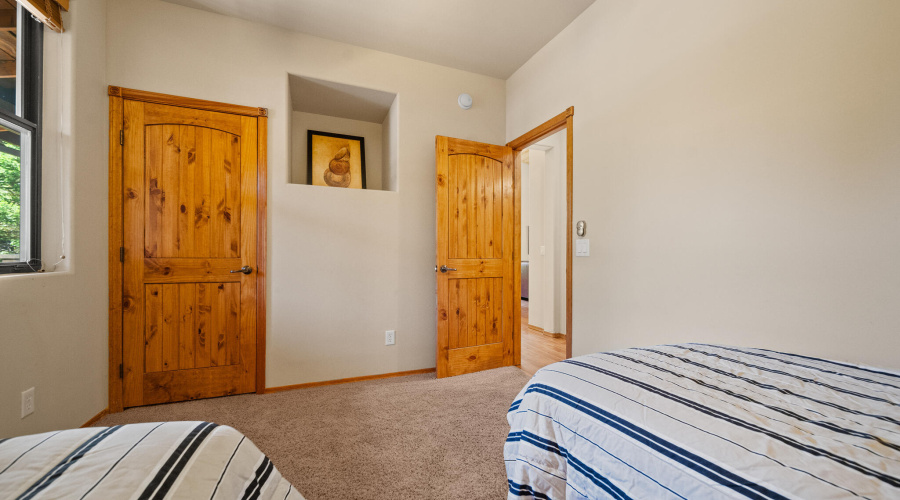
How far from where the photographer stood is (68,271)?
6.09 ft

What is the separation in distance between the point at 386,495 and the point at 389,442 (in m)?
0.41

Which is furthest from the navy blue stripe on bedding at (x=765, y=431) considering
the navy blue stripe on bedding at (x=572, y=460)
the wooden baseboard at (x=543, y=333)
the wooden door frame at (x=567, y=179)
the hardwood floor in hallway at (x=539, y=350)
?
the wooden baseboard at (x=543, y=333)

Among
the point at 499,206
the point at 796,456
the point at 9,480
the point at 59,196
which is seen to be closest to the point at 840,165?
the point at 796,456

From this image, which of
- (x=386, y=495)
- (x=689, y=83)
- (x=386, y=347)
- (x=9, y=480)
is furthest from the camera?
(x=386, y=347)

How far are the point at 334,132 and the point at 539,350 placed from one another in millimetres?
3151

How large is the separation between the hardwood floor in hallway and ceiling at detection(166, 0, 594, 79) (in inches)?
111

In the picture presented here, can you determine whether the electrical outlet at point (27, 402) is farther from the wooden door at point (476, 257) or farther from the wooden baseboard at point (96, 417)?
the wooden door at point (476, 257)

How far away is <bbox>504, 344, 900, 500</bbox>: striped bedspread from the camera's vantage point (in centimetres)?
59

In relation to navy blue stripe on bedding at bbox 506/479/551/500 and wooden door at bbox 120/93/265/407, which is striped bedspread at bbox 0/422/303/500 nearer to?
navy blue stripe on bedding at bbox 506/479/551/500

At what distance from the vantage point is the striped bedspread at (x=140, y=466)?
0.53 meters

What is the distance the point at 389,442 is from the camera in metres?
1.83

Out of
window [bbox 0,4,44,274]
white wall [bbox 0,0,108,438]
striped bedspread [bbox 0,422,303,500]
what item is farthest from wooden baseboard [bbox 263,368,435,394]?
striped bedspread [bbox 0,422,303,500]

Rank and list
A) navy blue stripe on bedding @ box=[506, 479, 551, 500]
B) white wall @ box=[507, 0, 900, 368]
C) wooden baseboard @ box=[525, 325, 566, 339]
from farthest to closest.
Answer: wooden baseboard @ box=[525, 325, 566, 339]
white wall @ box=[507, 0, 900, 368]
navy blue stripe on bedding @ box=[506, 479, 551, 500]

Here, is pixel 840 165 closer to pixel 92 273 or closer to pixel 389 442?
pixel 389 442
